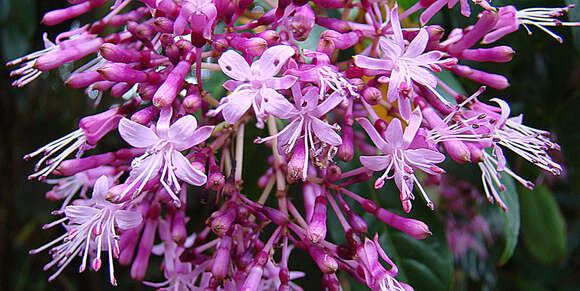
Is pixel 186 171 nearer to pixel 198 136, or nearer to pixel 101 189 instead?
pixel 198 136

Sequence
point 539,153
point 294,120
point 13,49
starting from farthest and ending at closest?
point 13,49
point 539,153
point 294,120

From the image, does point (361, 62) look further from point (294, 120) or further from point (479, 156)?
point (479, 156)

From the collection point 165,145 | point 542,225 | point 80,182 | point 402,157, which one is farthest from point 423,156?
point 542,225

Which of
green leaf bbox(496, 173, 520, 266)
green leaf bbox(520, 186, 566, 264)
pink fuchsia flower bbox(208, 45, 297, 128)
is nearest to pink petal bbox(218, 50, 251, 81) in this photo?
pink fuchsia flower bbox(208, 45, 297, 128)

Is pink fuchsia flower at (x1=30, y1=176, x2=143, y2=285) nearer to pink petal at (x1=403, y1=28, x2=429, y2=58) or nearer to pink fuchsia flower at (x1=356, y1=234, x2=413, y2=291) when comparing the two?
pink fuchsia flower at (x1=356, y1=234, x2=413, y2=291)

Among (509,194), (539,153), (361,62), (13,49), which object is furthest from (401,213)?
(13,49)

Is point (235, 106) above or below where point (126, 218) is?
above
